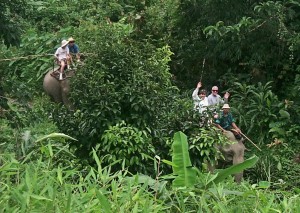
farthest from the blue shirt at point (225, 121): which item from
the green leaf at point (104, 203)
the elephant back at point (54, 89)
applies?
the green leaf at point (104, 203)

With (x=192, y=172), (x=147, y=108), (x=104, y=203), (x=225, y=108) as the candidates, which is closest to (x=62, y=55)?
(x=225, y=108)

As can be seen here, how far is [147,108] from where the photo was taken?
7383 millimetres

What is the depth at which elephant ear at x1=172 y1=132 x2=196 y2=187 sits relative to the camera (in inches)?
187

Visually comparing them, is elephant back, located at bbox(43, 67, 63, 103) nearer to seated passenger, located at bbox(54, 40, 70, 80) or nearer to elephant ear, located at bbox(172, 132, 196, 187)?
seated passenger, located at bbox(54, 40, 70, 80)

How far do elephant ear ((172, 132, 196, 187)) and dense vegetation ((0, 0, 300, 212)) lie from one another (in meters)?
0.02

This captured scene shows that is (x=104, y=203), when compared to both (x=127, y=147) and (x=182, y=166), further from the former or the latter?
(x=127, y=147)

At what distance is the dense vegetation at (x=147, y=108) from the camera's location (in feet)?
14.0

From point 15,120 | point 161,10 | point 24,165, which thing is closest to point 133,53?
point 15,120

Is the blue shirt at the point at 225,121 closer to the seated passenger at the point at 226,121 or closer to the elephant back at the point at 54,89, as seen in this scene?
the seated passenger at the point at 226,121

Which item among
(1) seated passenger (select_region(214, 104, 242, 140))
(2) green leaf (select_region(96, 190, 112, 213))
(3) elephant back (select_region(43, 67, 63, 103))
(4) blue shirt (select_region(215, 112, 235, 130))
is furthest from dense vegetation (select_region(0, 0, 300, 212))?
(4) blue shirt (select_region(215, 112, 235, 130))

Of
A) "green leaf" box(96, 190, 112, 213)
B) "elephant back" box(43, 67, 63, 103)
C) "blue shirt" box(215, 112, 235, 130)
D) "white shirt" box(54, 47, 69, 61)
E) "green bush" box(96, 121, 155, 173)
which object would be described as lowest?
"blue shirt" box(215, 112, 235, 130)

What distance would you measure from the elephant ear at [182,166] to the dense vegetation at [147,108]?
0.02 metres

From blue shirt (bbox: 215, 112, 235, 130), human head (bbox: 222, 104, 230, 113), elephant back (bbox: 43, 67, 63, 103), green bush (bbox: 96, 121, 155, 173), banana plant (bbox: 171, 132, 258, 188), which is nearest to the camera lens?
banana plant (bbox: 171, 132, 258, 188)

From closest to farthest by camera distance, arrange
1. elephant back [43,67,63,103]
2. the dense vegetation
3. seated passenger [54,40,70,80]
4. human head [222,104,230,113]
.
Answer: the dense vegetation, human head [222,104,230,113], seated passenger [54,40,70,80], elephant back [43,67,63,103]
